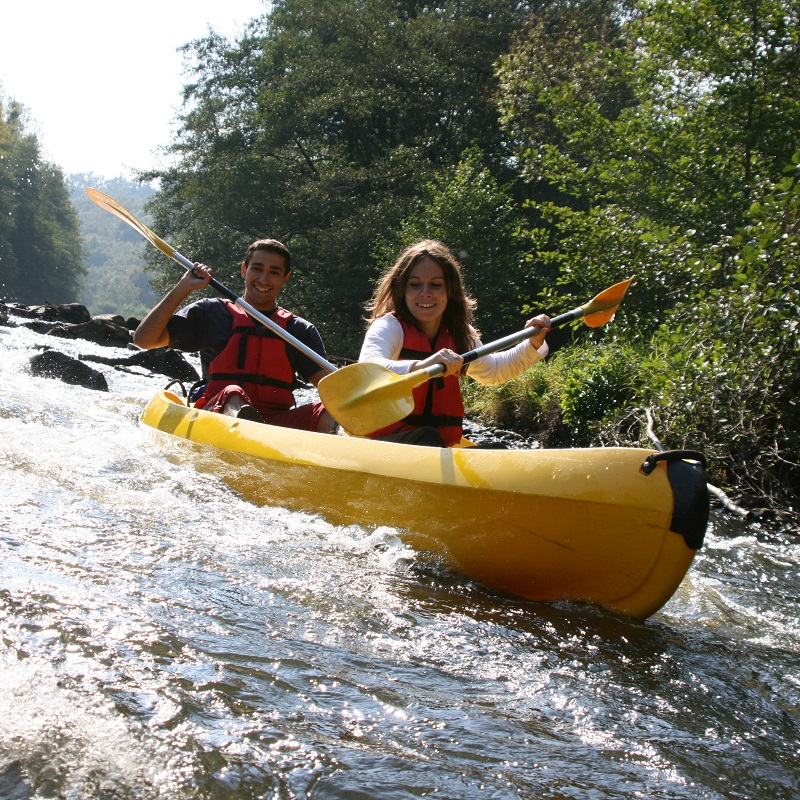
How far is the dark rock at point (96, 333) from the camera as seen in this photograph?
488 inches

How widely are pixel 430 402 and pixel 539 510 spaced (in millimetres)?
1047

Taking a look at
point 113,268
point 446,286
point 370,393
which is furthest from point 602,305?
point 113,268

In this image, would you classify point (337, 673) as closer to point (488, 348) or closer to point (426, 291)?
point (488, 348)

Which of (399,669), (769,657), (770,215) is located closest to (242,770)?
(399,669)

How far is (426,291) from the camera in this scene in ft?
11.5

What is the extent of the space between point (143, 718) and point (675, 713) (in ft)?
3.68

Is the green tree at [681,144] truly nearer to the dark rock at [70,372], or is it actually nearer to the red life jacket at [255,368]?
the red life jacket at [255,368]

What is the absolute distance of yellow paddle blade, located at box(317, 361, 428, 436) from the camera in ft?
10.1

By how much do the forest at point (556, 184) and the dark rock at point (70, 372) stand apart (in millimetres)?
3415

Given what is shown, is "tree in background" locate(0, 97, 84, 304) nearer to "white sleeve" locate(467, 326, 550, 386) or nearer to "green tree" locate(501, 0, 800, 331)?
"green tree" locate(501, 0, 800, 331)

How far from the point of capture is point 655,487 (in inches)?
91.3

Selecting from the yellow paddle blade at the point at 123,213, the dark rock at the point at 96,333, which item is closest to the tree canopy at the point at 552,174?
the yellow paddle blade at the point at 123,213

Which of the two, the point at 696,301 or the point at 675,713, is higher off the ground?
the point at 696,301

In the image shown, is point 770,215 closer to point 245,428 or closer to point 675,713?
point 245,428
